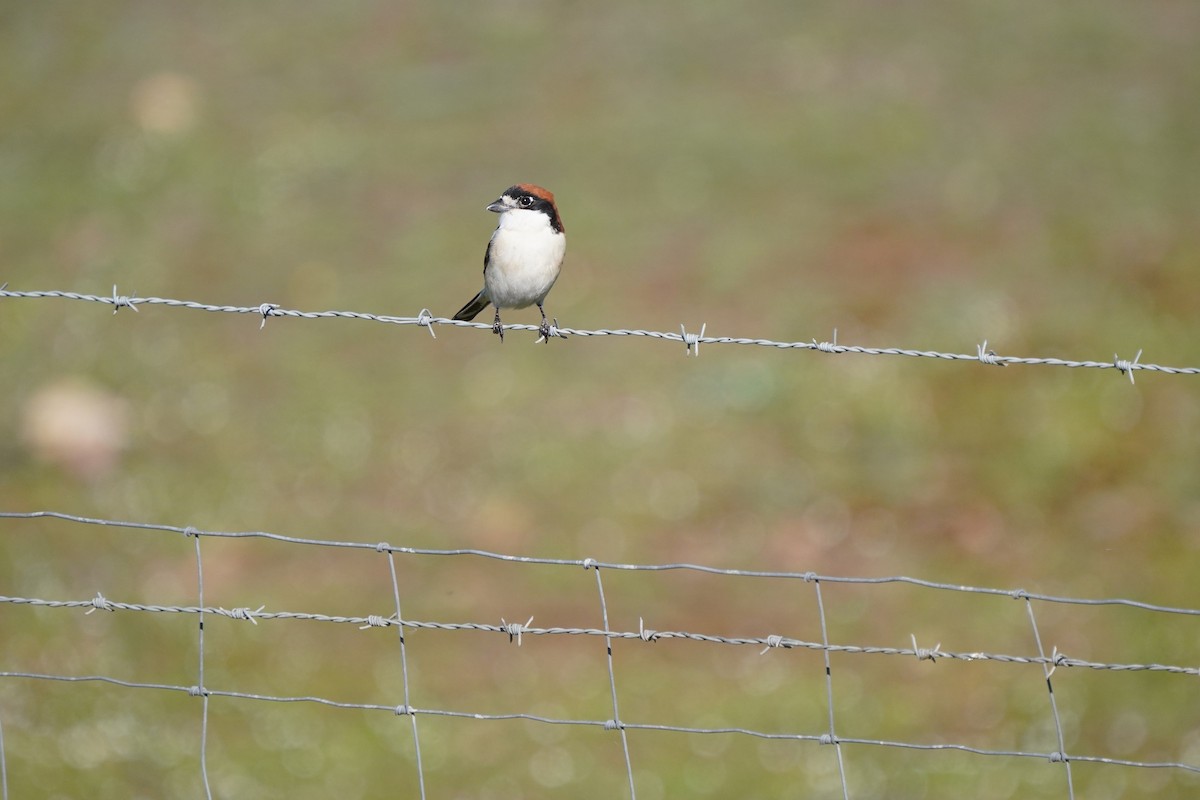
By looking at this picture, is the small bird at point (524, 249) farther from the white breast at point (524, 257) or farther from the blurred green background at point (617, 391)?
the blurred green background at point (617, 391)

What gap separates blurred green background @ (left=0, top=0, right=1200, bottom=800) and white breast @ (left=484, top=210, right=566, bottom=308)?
4.01 meters

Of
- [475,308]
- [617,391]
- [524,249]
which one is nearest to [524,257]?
[524,249]

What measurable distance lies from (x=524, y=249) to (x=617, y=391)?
8130 millimetres

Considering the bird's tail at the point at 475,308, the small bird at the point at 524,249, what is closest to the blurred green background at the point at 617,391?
the bird's tail at the point at 475,308

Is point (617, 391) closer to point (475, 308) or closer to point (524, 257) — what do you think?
Answer: point (475, 308)

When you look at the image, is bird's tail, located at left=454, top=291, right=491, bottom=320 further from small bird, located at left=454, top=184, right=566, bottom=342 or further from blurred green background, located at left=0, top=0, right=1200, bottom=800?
blurred green background, located at left=0, top=0, right=1200, bottom=800

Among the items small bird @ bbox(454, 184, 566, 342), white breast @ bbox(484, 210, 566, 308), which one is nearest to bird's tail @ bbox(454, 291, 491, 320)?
small bird @ bbox(454, 184, 566, 342)

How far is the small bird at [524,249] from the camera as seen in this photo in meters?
7.37

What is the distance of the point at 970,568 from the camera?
480 inches

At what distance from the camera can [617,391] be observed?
1545cm

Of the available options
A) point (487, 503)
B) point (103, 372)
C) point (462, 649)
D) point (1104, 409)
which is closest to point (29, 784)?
point (462, 649)

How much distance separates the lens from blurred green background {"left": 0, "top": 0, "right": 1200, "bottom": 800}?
10.3 metres

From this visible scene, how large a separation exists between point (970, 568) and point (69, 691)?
772 cm

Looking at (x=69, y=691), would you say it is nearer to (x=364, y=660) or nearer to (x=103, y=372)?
(x=364, y=660)
